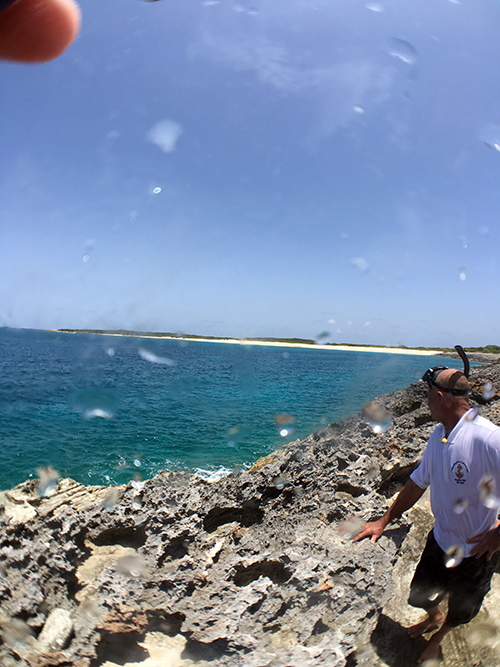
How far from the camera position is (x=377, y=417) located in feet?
14.3

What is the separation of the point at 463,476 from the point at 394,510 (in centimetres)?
55

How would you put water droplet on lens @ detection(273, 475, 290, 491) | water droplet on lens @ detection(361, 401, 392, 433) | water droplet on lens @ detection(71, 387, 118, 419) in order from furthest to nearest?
water droplet on lens @ detection(71, 387, 118, 419) < water droplet on lens @ detection(361, 401, 392, 433) < water droplet on lens @ detection(273, 475, 290, 491)

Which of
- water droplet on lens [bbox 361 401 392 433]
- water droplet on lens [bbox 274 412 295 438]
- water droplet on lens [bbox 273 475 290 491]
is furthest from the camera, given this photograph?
water droplet on lens [bbox 274 412 295 438]

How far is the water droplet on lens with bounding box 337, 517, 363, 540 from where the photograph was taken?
2.31 metres

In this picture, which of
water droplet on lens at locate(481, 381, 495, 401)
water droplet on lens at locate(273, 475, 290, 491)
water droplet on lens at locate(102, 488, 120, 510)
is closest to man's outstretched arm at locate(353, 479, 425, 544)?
water droplet on lens at locate(273, 475, 290, 491)

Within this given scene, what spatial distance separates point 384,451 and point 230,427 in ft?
43.6

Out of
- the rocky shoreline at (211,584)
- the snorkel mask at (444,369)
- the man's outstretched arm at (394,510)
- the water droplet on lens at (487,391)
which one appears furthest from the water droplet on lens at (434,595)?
the water droplet on lens at (487,391)

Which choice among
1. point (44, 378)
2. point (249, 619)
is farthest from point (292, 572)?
point (44, 378)

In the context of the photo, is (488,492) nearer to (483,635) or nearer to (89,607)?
(483,635)

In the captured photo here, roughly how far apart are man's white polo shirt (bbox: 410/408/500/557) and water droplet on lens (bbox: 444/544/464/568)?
0.02 meters

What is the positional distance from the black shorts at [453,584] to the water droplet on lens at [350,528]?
0.52 metres

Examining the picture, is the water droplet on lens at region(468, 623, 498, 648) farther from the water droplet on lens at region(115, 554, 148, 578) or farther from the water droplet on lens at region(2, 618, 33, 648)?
the water droplet on lens at region(2, 618, 33, 648)

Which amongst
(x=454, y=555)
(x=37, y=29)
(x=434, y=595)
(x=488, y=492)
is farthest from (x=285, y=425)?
(x=37, y=29)

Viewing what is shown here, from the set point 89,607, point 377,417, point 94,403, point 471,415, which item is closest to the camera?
point 89,607
